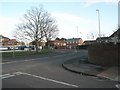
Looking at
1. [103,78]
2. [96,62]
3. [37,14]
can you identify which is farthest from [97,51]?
[37,14]

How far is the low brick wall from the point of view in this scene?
1341 cm

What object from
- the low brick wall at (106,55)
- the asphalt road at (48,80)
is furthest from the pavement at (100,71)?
the low brick wall at (106,55)

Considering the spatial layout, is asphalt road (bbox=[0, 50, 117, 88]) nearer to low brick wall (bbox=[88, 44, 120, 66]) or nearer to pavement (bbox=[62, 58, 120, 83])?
pavement (bbox=[62, 58, 120, 83])

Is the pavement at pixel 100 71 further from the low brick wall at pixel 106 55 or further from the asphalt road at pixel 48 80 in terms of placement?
the low brick wall at pixel 106 55

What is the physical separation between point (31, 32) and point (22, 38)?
9.88ft

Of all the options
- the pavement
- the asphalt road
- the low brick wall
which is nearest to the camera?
the asphalt road

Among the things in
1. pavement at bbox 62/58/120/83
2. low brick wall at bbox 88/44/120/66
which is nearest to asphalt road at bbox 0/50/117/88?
pavement at bbox 62/58/120/83

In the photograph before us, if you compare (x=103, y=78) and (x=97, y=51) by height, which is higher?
(x=97, y=51)

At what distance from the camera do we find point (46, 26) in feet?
138

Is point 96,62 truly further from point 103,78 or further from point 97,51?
point 103,78

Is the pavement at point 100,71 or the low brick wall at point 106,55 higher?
the low brick wall at point 106,55

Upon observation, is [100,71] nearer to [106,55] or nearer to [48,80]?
[106,55]

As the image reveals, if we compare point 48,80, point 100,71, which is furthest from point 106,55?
point 48,80

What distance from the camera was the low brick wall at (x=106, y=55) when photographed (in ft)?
44.0
